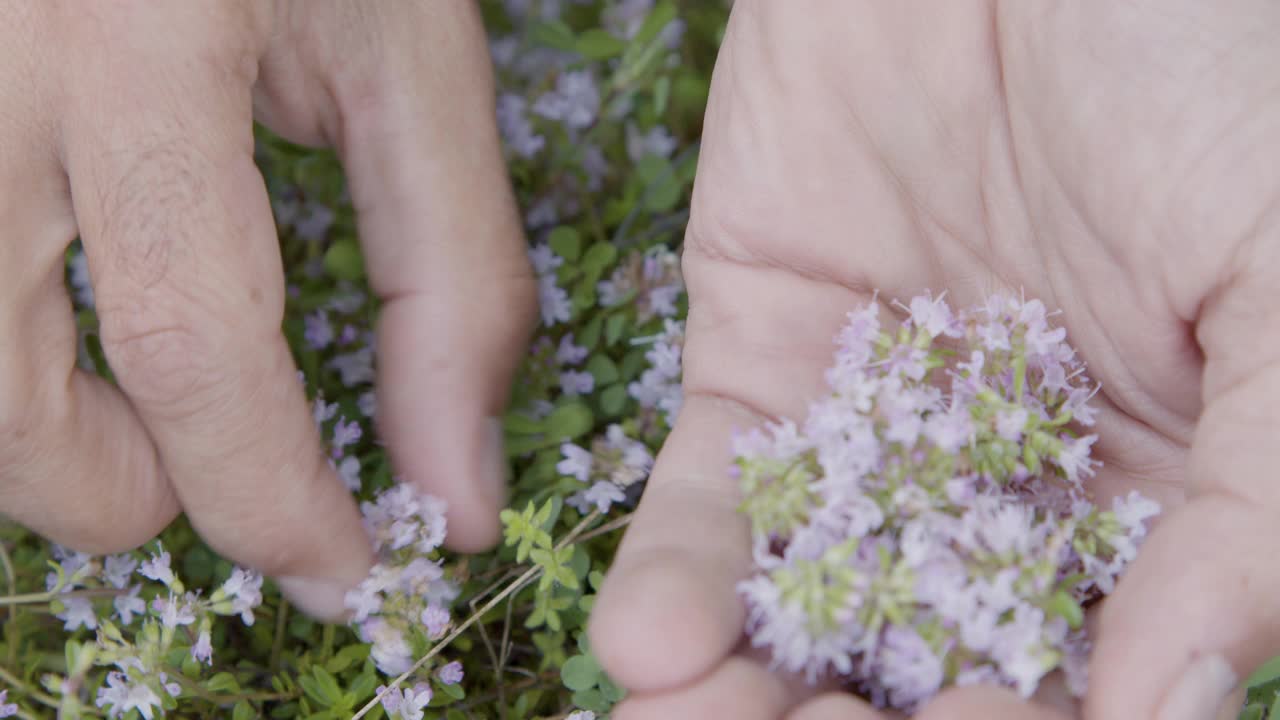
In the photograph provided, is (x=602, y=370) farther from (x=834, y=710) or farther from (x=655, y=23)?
(x=834, y=710)

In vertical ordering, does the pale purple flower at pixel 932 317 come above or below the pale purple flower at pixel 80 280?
above

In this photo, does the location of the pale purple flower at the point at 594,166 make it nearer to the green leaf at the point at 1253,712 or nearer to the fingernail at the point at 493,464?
the fingernail at the point at 493,464

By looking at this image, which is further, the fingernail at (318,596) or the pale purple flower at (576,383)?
the pale purple flower at (576,383)

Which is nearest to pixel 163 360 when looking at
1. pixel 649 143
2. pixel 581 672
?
pixel 581 672

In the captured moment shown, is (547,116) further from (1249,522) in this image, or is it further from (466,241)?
(1249,522)

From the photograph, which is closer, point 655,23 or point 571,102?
point 655,23

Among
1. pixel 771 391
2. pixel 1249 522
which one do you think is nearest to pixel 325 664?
pixel 771 391

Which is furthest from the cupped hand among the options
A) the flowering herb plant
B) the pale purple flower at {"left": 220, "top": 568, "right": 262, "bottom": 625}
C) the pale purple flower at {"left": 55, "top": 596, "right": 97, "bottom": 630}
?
the pale purple flower at {"left": 55, "top": 596, "right": 97, "bottom": 630}

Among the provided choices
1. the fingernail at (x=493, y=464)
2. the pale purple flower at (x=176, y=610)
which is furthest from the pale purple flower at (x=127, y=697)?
the fingernail at (x=493, y=464)
